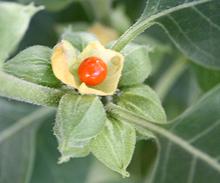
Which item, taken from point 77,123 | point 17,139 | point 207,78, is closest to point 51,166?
point 17,139

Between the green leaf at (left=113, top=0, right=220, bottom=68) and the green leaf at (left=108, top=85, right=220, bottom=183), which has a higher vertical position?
the green leaf at (left=113, top=0, right=220, bottom=68)

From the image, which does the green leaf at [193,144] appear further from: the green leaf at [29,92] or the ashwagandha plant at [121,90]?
the green leaf at [29,92]

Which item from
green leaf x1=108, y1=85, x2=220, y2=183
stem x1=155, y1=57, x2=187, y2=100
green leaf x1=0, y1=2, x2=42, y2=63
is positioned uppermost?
green leaf x1=0, y1=2, x2=42, y2=63

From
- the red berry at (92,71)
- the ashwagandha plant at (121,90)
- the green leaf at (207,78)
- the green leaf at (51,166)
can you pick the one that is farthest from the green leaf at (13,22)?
the green leaf at (51,166)

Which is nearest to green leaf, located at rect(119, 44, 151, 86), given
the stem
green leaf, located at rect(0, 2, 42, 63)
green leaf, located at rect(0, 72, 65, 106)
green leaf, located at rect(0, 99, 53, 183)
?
green leaf, located at rect(0, 72, 65, 106)

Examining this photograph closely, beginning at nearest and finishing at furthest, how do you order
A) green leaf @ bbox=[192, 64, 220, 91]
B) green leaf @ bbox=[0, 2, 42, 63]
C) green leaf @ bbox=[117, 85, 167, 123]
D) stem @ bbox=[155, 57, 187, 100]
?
green leaf @ bbox=[117, 85, 167, 123] → green leaf @ bbox=[0, 2, 42, 63] → green leaf @ bbox=[192, 64, 220, 91] → stem @ bbox=[155, 57, 187, 100]

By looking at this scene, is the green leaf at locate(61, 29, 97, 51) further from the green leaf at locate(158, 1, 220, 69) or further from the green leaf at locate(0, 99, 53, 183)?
the green leaf at locate(0, 99, 53, 183)

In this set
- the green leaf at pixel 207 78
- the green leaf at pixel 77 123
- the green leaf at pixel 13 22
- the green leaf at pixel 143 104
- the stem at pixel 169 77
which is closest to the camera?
the green leaf at pixel 77 123
